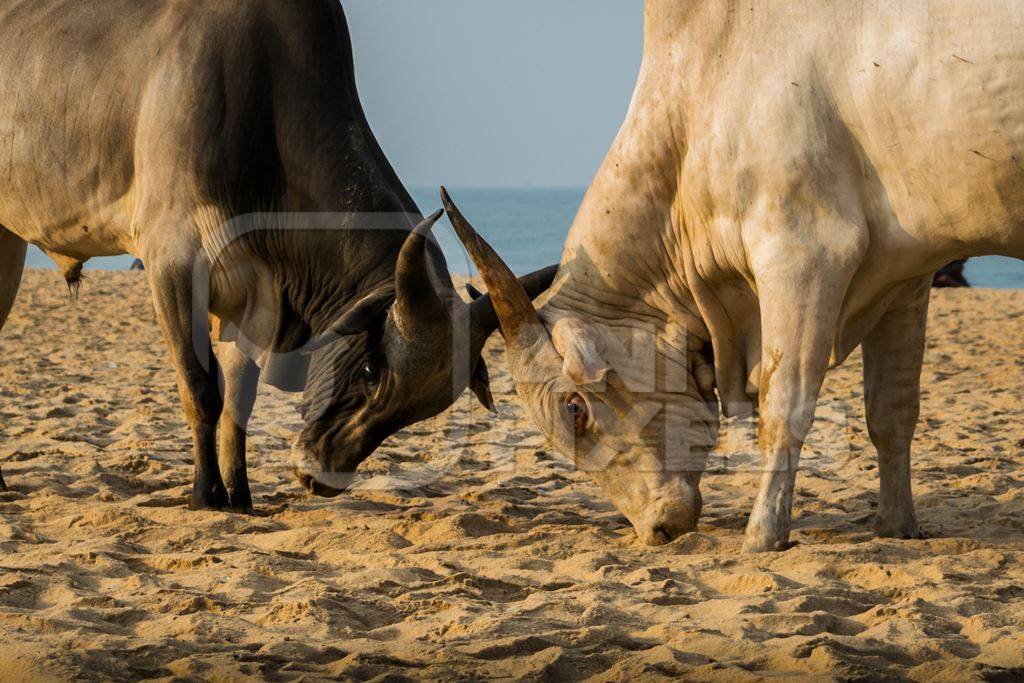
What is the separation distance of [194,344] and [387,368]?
94cm

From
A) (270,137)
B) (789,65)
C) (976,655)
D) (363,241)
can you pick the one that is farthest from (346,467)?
(976,655)

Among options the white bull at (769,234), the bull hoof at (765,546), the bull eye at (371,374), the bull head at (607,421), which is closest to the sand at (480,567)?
the bull hoof at (765,546)

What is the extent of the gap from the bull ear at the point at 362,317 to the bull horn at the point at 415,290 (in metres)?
0.16

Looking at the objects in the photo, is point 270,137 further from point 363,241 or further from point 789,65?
point 789,65

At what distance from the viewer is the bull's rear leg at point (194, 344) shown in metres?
6.50

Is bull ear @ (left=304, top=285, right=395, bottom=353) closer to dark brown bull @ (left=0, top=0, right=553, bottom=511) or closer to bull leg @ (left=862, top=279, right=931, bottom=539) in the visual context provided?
dark brown bull @ (left=0, top=0, right=553, bottom=511)

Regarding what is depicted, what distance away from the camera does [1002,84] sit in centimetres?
482

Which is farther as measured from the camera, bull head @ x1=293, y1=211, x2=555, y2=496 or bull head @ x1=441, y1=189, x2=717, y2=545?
bull head @ x1=293, y1=211, x2=555, y2=496

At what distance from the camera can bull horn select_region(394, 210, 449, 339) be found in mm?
5918

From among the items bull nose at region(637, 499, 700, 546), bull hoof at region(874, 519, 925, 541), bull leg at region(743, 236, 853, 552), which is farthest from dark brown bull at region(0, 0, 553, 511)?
bull hoof at region(874, 519, 925, 541)

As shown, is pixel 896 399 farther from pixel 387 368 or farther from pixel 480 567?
pixel 387 368

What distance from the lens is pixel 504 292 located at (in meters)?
5.76

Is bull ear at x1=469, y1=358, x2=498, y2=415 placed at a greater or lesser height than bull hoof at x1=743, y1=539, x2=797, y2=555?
greater

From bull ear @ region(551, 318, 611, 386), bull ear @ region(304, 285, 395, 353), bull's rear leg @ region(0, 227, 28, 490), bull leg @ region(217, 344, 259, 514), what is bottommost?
bull leg @ region(217, 344, 259, 514)
